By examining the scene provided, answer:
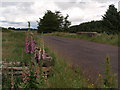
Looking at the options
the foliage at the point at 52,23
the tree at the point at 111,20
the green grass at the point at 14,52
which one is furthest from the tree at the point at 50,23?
the green grass at the point at 14,52

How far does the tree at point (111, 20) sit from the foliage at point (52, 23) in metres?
25.8

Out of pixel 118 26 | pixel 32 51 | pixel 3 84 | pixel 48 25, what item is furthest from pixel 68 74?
pixel 48 25

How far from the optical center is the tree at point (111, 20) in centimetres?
5497

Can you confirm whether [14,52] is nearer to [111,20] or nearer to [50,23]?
[111,20]

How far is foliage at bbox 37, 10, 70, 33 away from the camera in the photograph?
8120 cm

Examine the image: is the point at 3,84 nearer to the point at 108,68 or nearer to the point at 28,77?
the point at 28,77

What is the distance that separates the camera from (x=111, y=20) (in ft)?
184

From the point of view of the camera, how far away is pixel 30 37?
4.94 m

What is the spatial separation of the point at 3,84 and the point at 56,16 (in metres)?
82.8

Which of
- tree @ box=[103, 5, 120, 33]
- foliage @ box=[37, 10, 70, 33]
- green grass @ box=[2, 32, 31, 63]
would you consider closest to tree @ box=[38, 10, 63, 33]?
foliage @ box=[37, 10, 70, 33]

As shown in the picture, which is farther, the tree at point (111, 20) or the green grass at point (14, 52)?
the tree at point (111, 20)

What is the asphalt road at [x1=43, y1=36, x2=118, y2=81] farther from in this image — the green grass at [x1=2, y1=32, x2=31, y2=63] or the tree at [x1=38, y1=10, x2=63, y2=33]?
the tree at [x1=38, y1=10, x2=63, y2=33]

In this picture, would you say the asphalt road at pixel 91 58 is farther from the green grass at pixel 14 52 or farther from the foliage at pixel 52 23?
the foliage at pixel 52 23

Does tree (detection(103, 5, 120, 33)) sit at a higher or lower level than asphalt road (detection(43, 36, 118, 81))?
higher
